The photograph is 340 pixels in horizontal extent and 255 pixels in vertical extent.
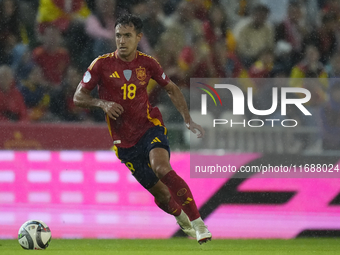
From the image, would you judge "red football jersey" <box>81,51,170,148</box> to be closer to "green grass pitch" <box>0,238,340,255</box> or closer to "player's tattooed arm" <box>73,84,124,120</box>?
"player's tattooed arm" <box>73,84,124,120</box>

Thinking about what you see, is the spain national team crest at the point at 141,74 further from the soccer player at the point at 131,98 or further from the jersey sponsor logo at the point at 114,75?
the jersey sponsor logo at the point at 114,75

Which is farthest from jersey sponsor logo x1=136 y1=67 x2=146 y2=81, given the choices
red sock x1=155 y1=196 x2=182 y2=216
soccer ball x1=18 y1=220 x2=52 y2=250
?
soccer ball x1=18 y1=220 x2=52 y2=250

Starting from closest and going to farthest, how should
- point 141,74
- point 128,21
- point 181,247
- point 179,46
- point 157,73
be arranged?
1. point 128,21
2. point 141,74
3. point 157,73
4. point 181,247
5. point 179,46

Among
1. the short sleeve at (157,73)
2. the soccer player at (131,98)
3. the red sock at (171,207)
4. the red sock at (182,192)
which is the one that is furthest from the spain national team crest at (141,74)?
the red sock at (171,207)

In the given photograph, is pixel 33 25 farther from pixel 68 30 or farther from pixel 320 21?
pixel 320 21

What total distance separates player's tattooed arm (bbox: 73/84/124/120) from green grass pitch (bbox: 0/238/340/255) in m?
1.29

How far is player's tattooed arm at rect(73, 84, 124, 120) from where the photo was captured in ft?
15.5

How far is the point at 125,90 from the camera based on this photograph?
514cm

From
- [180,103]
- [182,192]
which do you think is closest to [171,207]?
[182,192]

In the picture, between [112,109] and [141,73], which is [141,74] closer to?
[141,73]

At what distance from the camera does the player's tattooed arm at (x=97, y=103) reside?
15.5 ft

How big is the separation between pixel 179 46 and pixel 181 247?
2.59 m

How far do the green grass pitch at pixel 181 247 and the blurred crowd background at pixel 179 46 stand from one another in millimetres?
1412

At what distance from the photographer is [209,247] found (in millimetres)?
5785
